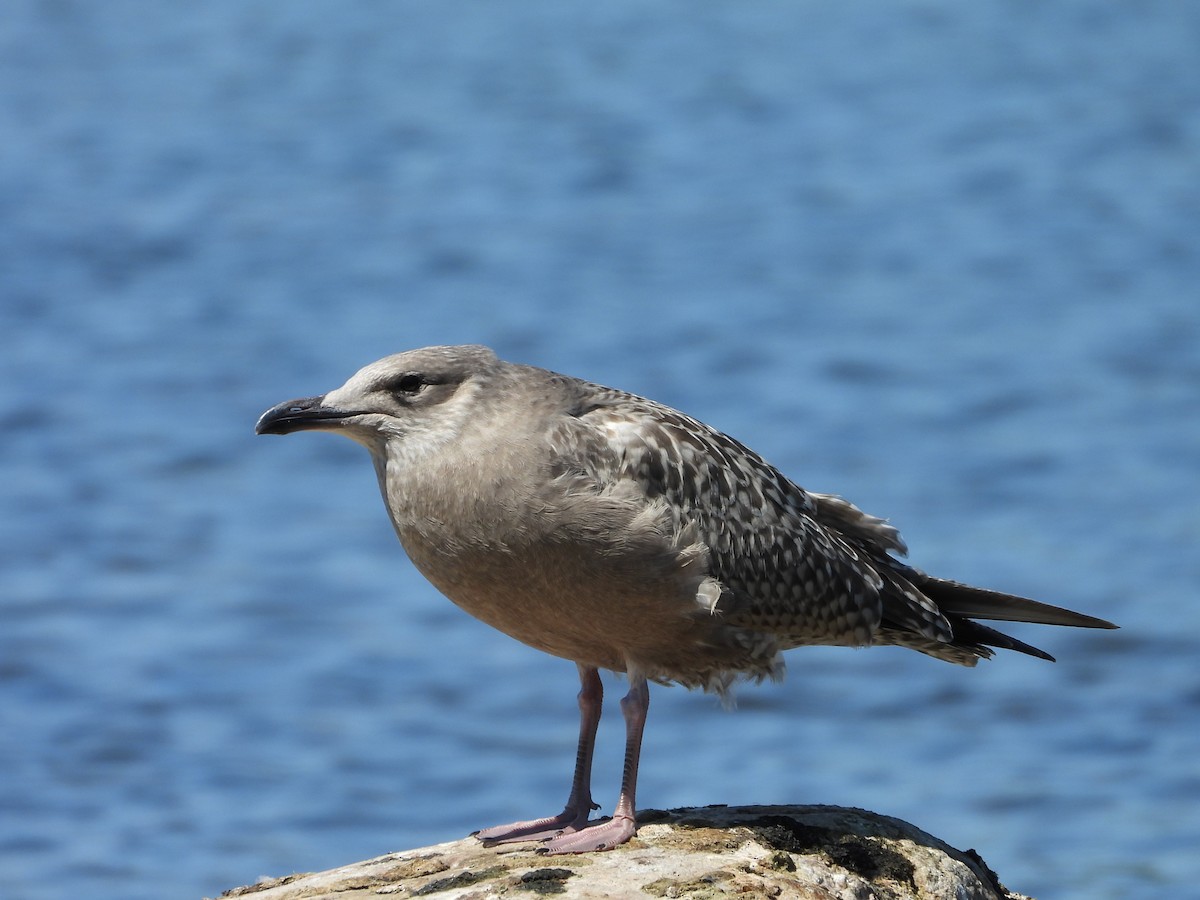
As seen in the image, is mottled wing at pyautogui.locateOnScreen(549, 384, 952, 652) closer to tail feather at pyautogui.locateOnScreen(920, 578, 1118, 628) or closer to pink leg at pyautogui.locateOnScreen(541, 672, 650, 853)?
tail feather at pyautogui.locateOnScreen(920, 578, 1118, 628)

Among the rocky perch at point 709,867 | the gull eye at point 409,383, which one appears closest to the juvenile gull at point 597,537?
the gull eye at point 409,383

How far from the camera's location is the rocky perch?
259 inches

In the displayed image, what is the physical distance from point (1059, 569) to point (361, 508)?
20.7ft

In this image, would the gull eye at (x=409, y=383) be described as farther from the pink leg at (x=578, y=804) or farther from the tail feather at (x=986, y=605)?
the tail feather at (x=986, y=605)

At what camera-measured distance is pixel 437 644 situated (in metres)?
15.4

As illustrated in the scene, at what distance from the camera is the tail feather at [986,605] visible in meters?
7.84

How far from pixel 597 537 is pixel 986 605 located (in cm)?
201

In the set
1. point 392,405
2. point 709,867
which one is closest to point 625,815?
point 709,867

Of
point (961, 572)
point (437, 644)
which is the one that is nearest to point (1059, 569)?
point (961, 572)

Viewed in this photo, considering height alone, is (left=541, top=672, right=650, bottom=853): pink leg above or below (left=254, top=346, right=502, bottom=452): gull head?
below

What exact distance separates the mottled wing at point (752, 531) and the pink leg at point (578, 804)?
73 cm

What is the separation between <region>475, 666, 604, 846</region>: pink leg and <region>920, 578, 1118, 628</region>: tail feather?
59.1 inches

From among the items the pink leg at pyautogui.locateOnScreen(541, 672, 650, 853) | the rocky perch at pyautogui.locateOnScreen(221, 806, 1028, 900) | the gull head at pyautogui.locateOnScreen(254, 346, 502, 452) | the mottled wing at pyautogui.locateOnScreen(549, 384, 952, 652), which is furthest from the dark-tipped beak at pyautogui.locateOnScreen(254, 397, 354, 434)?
the rocky perch at pyautogui.locateOnScreen(221, 806, 1028, 900)

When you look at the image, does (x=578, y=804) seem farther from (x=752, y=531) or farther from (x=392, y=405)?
(x=392, y=405)
